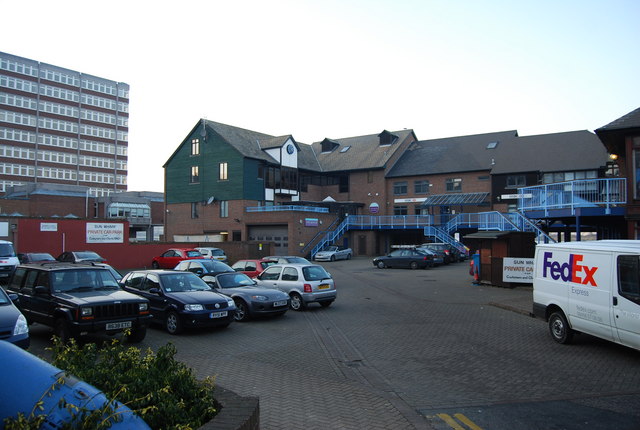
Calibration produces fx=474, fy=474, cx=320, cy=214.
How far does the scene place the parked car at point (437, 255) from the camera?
106ft

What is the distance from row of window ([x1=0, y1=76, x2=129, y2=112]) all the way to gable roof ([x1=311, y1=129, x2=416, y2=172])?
4837 centimetres

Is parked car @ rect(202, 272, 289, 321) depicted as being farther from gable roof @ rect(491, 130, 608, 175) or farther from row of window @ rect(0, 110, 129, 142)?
row of window @ rect(0, 110, 129, 142)

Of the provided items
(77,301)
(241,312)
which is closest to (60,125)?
(241,312)

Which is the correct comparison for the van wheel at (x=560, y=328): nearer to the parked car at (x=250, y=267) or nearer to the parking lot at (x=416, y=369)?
the parking lot at (x=416, y=369)

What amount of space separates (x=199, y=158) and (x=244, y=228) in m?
9.67

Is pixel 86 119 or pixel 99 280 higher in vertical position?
pixel 86 119

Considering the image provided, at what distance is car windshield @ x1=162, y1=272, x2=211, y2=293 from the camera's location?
12023 mm

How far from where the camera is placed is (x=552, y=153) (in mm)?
44000

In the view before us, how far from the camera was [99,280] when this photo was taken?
10742mm

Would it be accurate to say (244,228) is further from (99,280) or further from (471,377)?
(471,377)

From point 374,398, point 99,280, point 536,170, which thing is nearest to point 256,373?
point 374,398

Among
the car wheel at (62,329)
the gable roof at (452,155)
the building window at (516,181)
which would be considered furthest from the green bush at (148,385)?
the gable roof at (452,155)

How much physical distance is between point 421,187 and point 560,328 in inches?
1596

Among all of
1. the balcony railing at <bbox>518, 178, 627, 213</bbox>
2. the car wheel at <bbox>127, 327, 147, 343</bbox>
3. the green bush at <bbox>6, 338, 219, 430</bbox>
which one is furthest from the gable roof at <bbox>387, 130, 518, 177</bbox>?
the green bush at <bbox>6, 338, 219, 430</bbox>
